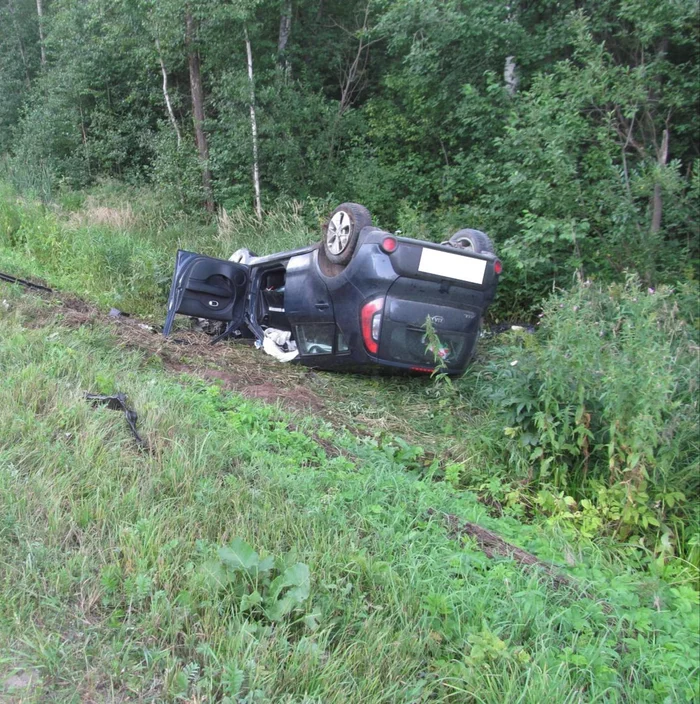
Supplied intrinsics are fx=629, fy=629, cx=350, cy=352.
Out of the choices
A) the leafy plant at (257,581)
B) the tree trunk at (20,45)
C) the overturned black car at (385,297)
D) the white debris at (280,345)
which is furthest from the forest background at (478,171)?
the tree trunk at (20,45)

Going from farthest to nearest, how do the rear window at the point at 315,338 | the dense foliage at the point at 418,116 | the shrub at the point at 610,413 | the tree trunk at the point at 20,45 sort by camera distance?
the tree trunk at the point at 20,45 → the dense foliage at the point at 418,116 → the rear window at the point at 315,338 → the shrub at the point at 610,413

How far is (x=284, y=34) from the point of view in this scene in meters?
13.1

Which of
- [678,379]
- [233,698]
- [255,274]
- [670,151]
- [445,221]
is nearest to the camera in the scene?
[233,698]

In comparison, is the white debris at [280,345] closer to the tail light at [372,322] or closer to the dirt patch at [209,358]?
the dirt patch at [209,358]

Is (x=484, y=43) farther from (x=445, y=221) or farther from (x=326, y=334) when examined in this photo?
(x=326, y=334)

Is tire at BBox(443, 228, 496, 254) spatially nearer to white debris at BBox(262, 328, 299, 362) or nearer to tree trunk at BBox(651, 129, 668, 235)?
white debris at BBox(262, 328, 299, 362)

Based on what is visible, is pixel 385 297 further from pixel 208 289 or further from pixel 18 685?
pixel 18 685

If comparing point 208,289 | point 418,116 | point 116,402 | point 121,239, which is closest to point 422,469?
point 116,402

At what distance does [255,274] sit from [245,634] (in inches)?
186

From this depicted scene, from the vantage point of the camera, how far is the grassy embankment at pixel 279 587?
1.98 metres

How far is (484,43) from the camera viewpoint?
31.3 ft

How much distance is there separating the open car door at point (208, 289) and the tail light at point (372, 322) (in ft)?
6.84

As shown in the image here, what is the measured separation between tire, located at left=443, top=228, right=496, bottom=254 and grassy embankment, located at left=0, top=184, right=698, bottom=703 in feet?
8.08

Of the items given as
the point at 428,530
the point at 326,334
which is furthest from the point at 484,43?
the point at 428,530
